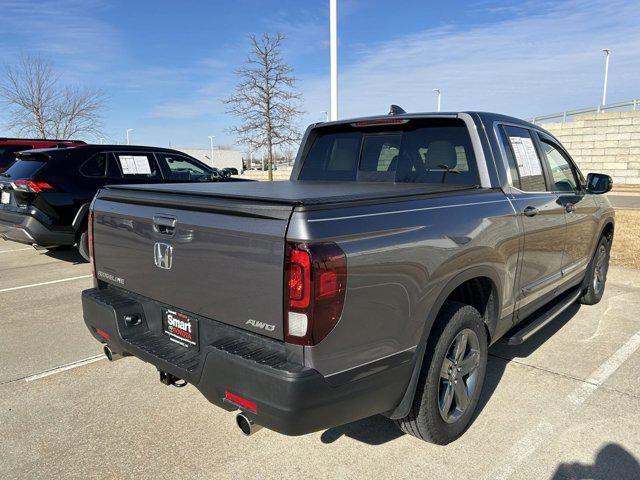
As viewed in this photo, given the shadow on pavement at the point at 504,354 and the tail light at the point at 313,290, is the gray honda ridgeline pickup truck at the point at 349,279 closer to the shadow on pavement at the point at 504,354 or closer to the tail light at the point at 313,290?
the tail light at the point at 313,290

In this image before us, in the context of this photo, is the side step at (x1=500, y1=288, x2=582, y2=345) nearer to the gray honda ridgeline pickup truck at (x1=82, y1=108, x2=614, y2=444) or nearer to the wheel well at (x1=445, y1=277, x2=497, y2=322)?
the gray honda ridgeline pickup truck at (x1=82, y1=108, x2=614, y2=444)

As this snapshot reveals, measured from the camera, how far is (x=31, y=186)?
6.86m

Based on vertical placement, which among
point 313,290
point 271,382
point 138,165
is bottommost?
point 271,382

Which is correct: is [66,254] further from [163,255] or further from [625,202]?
[625,202]

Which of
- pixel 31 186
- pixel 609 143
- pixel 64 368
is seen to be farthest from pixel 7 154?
pixel 609 143

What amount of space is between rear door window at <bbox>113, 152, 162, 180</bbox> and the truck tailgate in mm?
5208

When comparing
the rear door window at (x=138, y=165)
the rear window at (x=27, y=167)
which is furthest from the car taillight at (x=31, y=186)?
the rear door window at (x=138, y=165)

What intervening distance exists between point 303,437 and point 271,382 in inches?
44.3

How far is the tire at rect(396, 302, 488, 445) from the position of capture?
2.56 meters

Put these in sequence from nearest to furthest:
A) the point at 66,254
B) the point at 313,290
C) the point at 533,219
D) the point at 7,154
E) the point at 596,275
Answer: the point at 313,290 < the point at 533,219 < the point at 596,275 < the point at 66,254 < the point at 7,154

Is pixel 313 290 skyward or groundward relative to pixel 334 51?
groundward

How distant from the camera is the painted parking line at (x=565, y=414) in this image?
2.64 meters

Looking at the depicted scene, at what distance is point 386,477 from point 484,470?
54cm

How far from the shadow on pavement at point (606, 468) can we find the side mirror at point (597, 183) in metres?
2.76
